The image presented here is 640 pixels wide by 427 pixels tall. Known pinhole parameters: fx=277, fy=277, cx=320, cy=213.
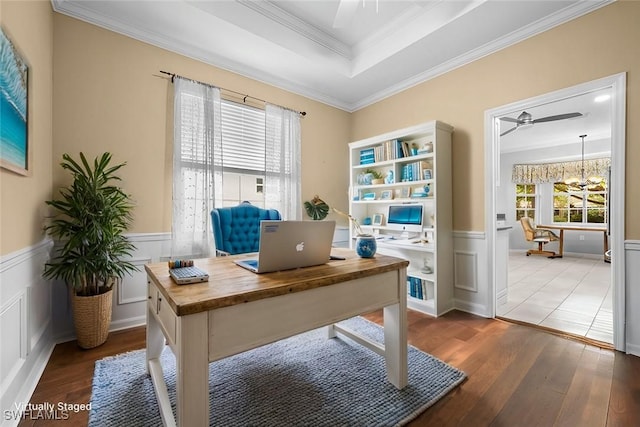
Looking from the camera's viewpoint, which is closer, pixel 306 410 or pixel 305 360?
pixel 306 410

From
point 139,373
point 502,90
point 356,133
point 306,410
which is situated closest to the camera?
point 306,410

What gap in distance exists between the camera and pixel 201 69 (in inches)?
118

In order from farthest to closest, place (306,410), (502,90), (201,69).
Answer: (201,69) < (502,90) < (306,410)

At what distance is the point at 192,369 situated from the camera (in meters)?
0.98

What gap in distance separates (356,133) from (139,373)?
389 cm

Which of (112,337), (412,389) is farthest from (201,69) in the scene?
(412,389)

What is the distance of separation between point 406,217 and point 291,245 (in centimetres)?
232

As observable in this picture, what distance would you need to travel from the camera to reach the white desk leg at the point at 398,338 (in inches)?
64.4

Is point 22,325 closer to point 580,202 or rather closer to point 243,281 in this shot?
point 243,281

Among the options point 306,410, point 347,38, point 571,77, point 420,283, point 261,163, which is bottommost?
point 306,410

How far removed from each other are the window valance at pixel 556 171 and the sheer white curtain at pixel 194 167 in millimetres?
7481

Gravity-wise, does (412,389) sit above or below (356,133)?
below

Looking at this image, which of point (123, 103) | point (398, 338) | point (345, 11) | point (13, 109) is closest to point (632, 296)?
point (398, 338)

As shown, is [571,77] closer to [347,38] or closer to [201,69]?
[347,38]
